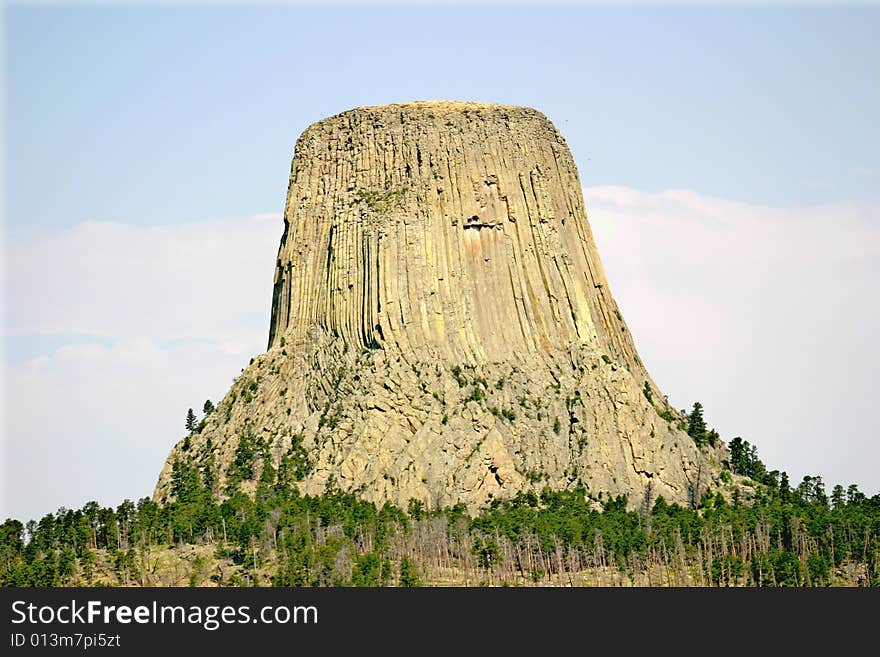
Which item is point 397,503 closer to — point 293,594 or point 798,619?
point 293,594

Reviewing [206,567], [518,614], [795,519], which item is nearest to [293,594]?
[518,614]

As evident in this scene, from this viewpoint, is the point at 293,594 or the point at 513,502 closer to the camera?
the point at 293,594

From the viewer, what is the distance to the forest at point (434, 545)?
7249 inches

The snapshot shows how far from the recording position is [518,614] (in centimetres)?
15525

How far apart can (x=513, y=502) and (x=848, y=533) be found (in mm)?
24293

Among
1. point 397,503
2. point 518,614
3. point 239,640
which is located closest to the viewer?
point 239,640

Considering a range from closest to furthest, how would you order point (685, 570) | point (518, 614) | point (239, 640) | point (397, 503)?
1. point (239, 640)
2. point (518, 614)
3. point (685, 570)
4. point (397, 503)

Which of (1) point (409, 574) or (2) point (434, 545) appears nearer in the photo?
(1) point (409, 574)

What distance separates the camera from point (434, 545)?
A: 618 ft

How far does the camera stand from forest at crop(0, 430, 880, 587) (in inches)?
7249

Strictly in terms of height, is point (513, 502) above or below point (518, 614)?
Result: above

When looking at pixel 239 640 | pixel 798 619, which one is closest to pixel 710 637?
pixel 798 619

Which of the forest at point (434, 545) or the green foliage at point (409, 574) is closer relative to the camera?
the green foliage at point (409, 574)

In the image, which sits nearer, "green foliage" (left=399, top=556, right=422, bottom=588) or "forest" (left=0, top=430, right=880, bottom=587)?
"green foliage" (left=399, top=556, right=422, bottom=588)
